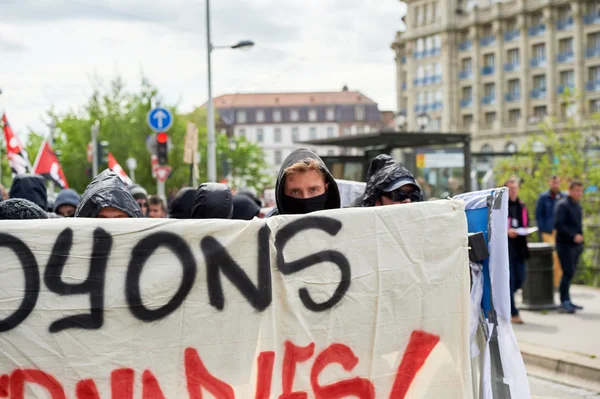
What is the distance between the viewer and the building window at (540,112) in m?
75.9

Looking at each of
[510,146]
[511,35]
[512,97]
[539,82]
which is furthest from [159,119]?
[511,35]

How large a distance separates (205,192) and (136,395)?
2284mm

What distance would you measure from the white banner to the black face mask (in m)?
0.53

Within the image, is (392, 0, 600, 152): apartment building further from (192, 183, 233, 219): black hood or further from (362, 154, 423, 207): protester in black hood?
(362, 154, 423, 207): protester in black hood

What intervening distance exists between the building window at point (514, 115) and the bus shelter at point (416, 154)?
64471mm

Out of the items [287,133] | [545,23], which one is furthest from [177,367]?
[287,133]

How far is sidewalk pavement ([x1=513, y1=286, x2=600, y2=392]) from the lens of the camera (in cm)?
764

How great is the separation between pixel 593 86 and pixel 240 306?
7310cm

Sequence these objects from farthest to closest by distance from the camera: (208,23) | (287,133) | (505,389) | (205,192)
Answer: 1. (287,133)
2. (208,23)
3. (205,192)
4. (505,389)

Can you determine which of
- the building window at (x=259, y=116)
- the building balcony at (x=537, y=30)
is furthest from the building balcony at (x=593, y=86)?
the building window at (x=259, y=116)

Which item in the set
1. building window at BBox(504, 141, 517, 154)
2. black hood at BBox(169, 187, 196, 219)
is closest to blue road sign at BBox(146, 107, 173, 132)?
black hood at BBox(169, 187, 196, 219)

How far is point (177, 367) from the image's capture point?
10.7 ft

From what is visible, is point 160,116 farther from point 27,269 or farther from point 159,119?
point 27,269

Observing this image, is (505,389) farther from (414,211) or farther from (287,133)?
(287,133)
